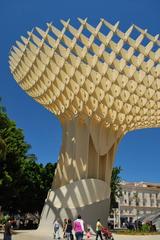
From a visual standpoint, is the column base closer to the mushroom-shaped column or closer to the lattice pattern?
the mushroom-shaped column

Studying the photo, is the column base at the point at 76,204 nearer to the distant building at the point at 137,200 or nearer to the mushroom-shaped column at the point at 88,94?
the mushroom-shaped column at the point at 88,94

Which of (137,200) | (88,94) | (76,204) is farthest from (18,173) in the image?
(137,200)

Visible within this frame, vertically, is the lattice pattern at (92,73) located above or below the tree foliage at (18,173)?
above

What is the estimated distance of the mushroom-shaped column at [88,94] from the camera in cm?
2212

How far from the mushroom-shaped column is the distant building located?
6356 centimetres

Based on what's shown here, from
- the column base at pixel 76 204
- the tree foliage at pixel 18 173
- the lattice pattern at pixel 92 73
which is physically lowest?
the column base at pixel 76 204

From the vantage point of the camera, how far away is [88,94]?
26016 mm

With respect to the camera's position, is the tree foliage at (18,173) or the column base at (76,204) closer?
the column base at (76,204)

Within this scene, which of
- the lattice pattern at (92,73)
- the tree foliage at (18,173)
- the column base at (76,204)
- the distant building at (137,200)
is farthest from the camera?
the distant building at (137,200)

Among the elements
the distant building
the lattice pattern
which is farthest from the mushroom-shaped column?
the distant building

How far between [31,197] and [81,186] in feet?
43.8

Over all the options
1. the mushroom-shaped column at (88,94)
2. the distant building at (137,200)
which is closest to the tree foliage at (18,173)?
the mushroom-shaped column at (88,94)

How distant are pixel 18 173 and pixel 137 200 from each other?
6582 centimetres

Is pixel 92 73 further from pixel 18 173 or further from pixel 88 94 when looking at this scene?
pixel 18 173
